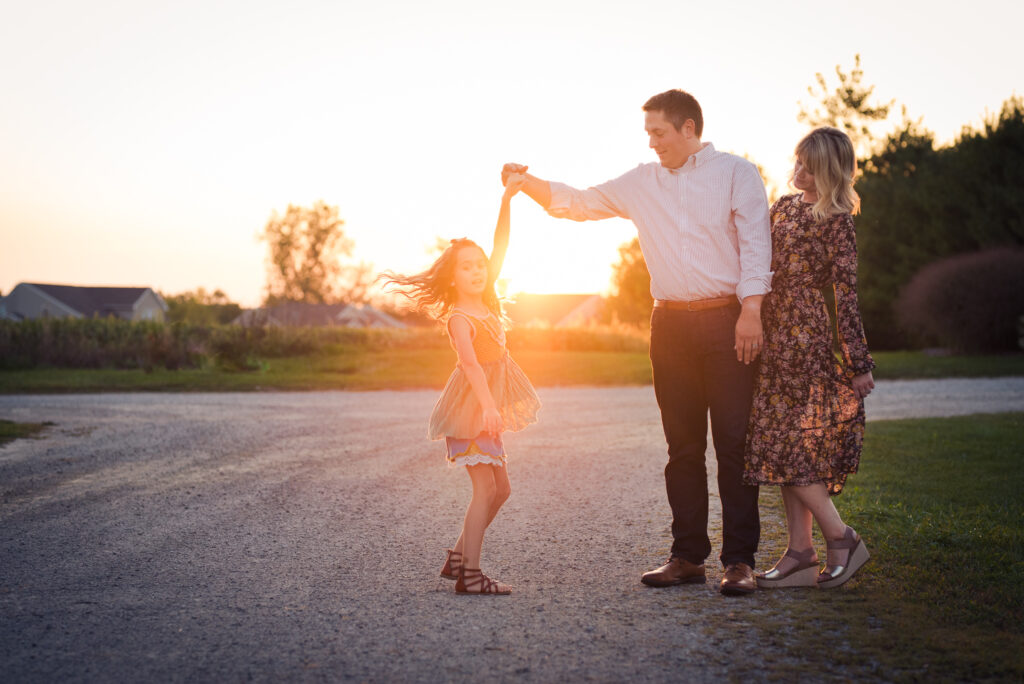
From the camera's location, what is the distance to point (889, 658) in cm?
312

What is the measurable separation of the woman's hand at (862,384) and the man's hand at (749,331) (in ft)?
1.60

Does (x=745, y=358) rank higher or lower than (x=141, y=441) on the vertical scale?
higher

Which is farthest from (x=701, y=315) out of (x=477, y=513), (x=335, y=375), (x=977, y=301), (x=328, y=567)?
(x=977, y=301)

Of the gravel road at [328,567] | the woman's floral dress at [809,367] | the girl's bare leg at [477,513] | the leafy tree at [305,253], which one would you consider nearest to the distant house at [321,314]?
the leafy tree at [305,253]

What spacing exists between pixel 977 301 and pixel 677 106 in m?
26.7

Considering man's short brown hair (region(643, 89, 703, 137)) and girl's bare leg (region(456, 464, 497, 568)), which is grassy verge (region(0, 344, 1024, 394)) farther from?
man's short brown hair (region(643, 89, 703, 137))

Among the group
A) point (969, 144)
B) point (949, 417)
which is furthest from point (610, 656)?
point (969, 144)

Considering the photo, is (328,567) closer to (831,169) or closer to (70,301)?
(831,169)

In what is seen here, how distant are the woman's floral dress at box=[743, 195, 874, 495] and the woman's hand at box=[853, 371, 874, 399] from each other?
0.07ft

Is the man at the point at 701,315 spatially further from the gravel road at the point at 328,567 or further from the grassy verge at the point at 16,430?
the grassy verge at the point at 16,430

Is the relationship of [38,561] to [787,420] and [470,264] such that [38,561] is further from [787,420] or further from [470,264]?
[787,420]

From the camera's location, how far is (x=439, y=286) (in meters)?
4.46

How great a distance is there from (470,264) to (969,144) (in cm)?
3592

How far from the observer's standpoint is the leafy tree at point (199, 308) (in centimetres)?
6919
